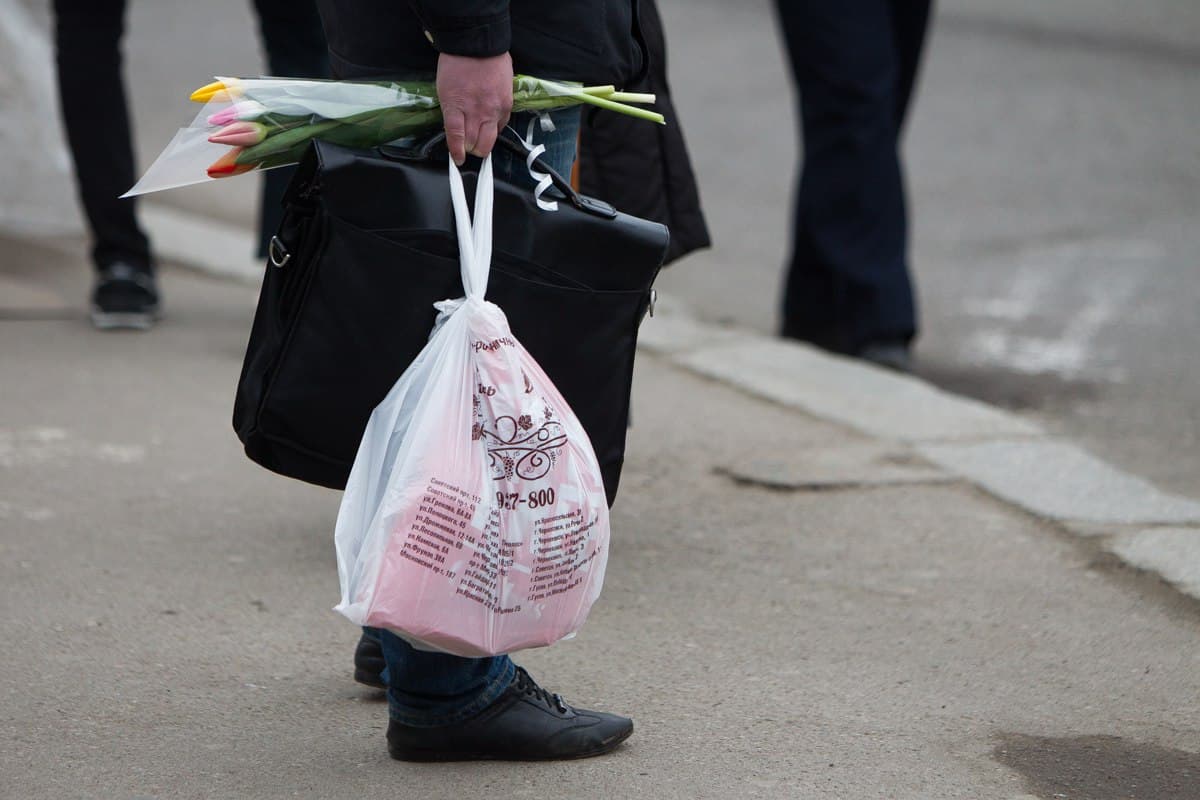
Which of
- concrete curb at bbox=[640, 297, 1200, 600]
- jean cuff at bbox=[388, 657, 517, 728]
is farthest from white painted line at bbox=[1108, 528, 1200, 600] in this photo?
jean cuff at bbox=[388, 657, 517, 728]

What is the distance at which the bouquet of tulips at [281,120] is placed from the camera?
6.34 ft

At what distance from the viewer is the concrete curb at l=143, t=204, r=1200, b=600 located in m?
3.08

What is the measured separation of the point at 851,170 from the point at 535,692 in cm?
258

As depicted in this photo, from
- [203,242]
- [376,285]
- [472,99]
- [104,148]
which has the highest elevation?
[472,99]

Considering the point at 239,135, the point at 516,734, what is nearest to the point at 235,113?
the point at 239,135

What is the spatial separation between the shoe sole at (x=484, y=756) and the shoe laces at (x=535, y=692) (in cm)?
6

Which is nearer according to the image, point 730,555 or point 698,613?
point 698,613

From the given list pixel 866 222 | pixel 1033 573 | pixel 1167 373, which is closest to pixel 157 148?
pixel 866 222

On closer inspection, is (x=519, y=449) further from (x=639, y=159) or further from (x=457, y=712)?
(x=639, y=159)

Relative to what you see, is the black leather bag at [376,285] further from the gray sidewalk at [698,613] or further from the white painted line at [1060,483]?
the white painted line at [1060,483]

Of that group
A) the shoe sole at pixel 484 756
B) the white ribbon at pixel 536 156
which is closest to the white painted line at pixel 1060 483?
the shoe sole at pixel 484 756

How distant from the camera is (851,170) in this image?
4.44m

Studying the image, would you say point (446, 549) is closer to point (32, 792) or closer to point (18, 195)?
point (32, 792)

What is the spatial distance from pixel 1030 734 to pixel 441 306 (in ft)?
3.35
